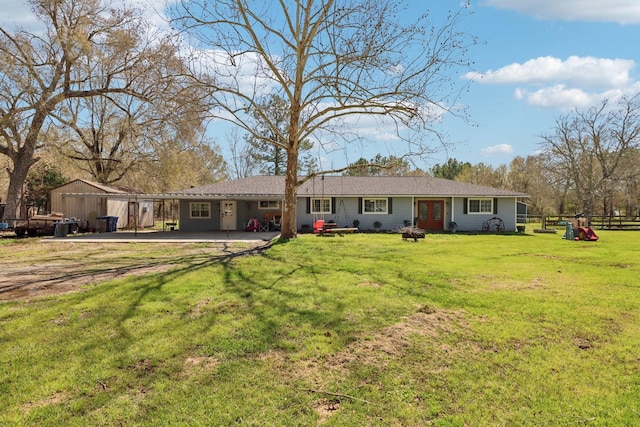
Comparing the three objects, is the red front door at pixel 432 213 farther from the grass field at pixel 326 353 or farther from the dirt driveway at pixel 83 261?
the grass field at pixel 326 353

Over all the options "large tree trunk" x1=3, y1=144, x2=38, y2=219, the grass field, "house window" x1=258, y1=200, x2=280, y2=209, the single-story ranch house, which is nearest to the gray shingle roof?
the single-story ranch house

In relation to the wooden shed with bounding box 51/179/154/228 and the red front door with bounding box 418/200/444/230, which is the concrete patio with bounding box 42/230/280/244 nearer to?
the wooden shed with bounding box 51/179/154/228

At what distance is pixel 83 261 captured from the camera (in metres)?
10.2

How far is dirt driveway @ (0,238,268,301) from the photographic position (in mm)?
7152

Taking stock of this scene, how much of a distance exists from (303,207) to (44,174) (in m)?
27.8

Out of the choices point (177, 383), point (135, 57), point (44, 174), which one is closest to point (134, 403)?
point (177, 383)

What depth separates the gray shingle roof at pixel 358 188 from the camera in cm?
2122

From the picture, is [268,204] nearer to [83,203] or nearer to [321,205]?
[321,205]

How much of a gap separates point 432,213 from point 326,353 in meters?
19.4

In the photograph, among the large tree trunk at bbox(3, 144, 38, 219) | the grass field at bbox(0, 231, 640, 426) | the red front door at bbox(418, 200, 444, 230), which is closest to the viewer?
the grass field at bbox(0, 231, 640, 426)

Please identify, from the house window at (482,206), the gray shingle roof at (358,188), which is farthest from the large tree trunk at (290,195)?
the house window at (482,206)

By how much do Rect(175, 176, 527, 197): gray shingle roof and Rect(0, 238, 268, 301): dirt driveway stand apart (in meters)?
6.62

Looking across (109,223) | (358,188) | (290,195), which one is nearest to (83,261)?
(290,195)

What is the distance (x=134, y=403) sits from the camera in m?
3.08
